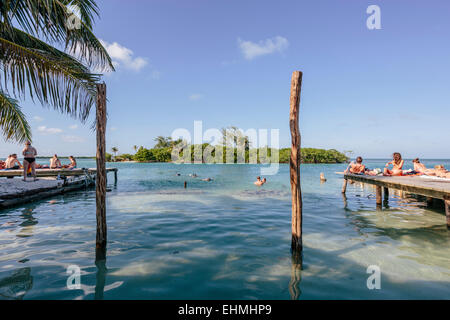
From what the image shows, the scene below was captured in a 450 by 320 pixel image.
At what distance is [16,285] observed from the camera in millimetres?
3932

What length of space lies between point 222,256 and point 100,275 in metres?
2.57

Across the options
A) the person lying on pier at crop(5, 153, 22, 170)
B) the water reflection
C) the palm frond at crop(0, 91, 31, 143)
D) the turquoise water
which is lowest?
the turquoise water

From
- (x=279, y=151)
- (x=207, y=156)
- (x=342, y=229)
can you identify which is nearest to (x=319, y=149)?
(x=279, y=151)

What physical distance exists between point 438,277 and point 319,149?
117309 millimetres

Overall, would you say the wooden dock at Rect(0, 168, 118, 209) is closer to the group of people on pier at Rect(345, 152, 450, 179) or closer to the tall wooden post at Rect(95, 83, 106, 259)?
the tall wooden post at Rect(95, 83, 106, 259)

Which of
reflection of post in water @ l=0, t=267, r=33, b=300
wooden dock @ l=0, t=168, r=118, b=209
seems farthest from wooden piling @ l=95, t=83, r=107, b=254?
wooden dock @ l=0, t=168, r=118, b=209

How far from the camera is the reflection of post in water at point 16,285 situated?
3.63 meters

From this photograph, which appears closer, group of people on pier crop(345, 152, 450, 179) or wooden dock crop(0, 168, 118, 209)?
wooden dock crop(0, 168, 118, 209)

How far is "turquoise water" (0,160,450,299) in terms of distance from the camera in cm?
389

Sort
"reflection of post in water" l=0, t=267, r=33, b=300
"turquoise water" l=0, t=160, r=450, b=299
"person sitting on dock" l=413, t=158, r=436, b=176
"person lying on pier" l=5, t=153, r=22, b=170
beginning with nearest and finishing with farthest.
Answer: "reflection of post in water" l=0, t=267, r=33, b=300, "turquoise water" l=0, t=160, r=450, b=299, "person sitting on dock" l=413, t=158, r=436, b=176, "person lying on pier" l=5, t=153, r=22, b=170

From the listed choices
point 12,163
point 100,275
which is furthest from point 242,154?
point 100,275

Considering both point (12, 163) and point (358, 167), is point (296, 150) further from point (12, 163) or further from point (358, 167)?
point (12, 163)

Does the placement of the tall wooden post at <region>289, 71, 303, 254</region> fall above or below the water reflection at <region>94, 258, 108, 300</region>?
above

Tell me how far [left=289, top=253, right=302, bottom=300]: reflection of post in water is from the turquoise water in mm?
31
